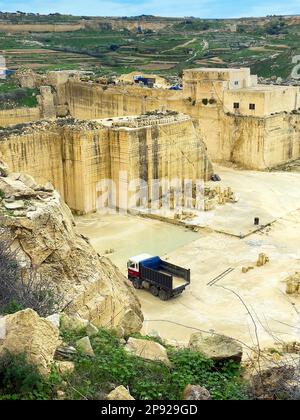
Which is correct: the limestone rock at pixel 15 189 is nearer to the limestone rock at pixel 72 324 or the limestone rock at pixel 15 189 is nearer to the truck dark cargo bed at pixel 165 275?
the limestone rock at pixel 72 324

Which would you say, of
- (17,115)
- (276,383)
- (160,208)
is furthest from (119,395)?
(17,115)

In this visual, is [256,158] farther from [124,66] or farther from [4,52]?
[4,52]

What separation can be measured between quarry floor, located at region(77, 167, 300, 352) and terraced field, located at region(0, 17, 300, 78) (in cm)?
4071

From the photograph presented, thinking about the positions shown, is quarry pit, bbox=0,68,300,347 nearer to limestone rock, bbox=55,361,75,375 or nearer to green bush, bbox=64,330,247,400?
green bush, bbox=64,330,247,400

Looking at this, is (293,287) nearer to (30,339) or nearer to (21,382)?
(30,339)

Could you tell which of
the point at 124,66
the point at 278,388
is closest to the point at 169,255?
the point at 278,388

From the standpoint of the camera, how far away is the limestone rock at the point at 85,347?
7383 millimetres

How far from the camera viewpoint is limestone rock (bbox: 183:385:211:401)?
6448 mm

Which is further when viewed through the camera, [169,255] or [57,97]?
[57,97]

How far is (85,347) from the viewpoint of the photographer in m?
7.47

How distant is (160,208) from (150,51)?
64168 mm

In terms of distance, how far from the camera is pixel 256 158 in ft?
118

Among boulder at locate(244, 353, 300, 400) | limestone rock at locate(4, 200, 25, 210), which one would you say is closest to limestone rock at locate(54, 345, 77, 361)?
boulder at locate(244, 353, 300, 400)
